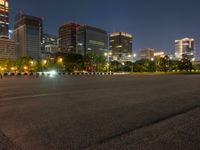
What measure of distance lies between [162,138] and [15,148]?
7.78 ft

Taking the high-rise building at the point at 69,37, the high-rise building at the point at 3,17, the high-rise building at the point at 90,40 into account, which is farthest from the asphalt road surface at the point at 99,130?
the high-rise building at the point at 3,17

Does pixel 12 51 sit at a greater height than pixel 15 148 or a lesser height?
greater

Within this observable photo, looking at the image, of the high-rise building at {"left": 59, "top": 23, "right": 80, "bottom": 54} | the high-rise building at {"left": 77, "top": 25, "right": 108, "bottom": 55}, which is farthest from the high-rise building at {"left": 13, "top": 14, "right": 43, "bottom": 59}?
the high-rise building at {"left": 77, "top": 25, "right": 108, "bottom": 55}

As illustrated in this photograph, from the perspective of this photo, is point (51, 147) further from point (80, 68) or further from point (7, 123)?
point (80, 68)

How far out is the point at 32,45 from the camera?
17538cm

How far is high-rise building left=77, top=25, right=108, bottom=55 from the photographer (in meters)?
169

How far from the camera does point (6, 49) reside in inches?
6083

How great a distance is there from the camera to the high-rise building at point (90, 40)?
555 ft

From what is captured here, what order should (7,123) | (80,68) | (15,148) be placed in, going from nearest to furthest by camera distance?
(15,148)
(7,123)
(80,68)

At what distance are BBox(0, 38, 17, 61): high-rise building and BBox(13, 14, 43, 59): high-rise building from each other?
11.2 meters

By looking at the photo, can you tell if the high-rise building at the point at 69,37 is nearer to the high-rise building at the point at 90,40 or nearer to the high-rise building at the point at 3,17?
the high-rise building at the point at 90,40

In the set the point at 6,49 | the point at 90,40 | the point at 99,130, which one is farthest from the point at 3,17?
the point at 99,130

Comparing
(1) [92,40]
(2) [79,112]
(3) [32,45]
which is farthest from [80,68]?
(3) [32,45]

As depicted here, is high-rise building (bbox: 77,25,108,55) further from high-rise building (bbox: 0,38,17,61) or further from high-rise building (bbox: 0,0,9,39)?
high-rise building (bbox: 0,0,9,39)
